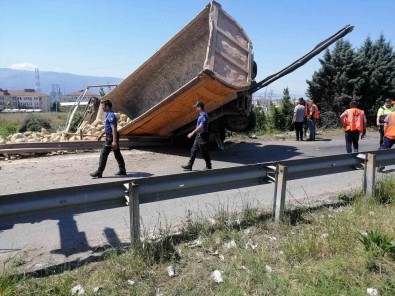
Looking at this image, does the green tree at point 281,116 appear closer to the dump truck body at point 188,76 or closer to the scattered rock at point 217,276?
the dump truck body at point 188,76

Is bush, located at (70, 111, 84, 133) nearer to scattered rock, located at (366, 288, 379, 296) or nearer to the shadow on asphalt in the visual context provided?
the shadow on asphalt

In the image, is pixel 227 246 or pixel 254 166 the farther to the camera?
pixel 254 166

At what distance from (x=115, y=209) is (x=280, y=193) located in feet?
7.27

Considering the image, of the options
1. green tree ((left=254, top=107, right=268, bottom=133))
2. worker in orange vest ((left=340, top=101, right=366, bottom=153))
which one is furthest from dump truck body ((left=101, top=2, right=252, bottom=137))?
green tree ((left=254, top=107, right=268, bottom=133))

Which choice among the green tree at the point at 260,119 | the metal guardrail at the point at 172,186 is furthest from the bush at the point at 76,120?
the metal guardrail at the point at 172,186

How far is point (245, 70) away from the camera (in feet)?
28.5

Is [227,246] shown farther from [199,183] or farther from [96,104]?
[96,104]

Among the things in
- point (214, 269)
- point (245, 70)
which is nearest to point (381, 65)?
point (245, 70)

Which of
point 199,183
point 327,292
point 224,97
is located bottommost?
point 327,292

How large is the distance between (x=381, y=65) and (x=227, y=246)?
20490 millimetres

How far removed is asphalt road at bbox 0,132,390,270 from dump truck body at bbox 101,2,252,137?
1.07m

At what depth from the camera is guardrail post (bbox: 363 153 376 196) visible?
473 cm

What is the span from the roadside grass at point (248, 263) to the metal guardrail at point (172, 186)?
294mm

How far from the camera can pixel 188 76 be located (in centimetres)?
1009
